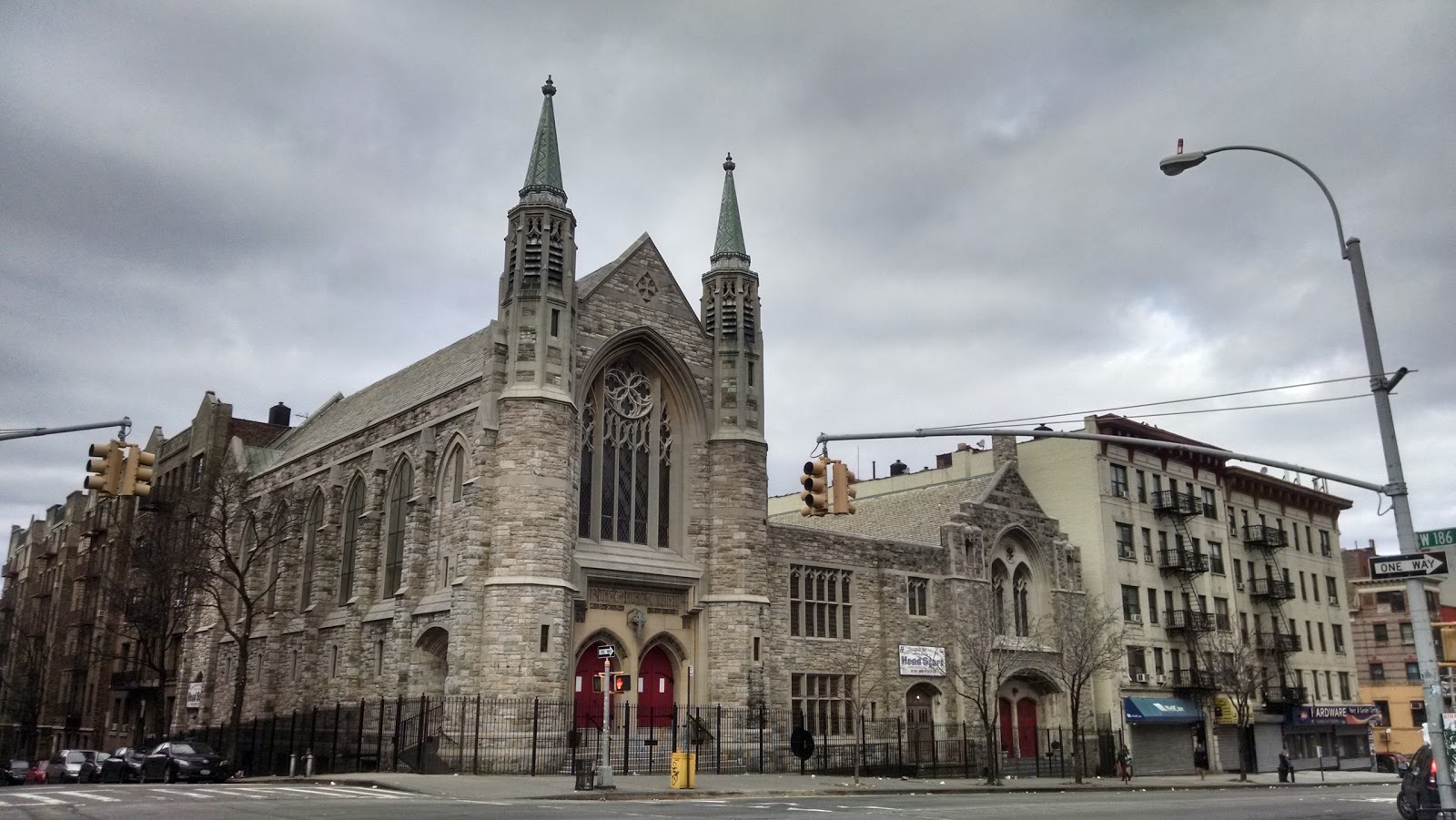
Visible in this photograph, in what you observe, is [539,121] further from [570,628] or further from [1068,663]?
[1068,663]

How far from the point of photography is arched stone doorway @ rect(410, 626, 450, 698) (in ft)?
118

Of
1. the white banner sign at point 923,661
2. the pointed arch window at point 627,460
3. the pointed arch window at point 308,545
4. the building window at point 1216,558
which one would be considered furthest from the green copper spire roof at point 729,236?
the building window at point 1216,558

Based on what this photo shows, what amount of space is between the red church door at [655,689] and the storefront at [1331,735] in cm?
3545

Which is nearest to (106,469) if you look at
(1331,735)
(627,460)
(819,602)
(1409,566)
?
(1409,566)

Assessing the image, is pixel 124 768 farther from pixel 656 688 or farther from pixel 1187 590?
pixel 1187 590

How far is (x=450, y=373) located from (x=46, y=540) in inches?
2286

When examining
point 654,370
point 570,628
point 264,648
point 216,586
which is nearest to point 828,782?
point 570,628

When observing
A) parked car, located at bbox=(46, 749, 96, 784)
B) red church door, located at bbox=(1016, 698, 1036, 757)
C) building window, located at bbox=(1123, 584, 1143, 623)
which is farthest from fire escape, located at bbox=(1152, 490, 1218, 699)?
parked car, located at bbox=(46, 749, 96, 784)

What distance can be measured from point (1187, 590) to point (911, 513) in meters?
14.5

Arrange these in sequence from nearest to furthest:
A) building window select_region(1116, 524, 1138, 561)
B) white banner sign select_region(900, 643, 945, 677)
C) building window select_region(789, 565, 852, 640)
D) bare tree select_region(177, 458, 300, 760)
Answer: building window select_region(789, 565, 852, 640)
white banner sign select_region(900, 643, 945, 677)
bare tree select_region(177, 458, 300, 760)
building window select_region(1116, 524, 1138, 561)

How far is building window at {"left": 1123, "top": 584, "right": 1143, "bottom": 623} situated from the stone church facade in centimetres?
589

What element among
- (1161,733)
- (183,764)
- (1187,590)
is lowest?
(183,764)

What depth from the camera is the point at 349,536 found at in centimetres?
4519

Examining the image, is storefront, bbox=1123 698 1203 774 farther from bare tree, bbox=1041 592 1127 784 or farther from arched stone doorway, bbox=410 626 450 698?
arched stone doorway, bbox=410 626 450 698
